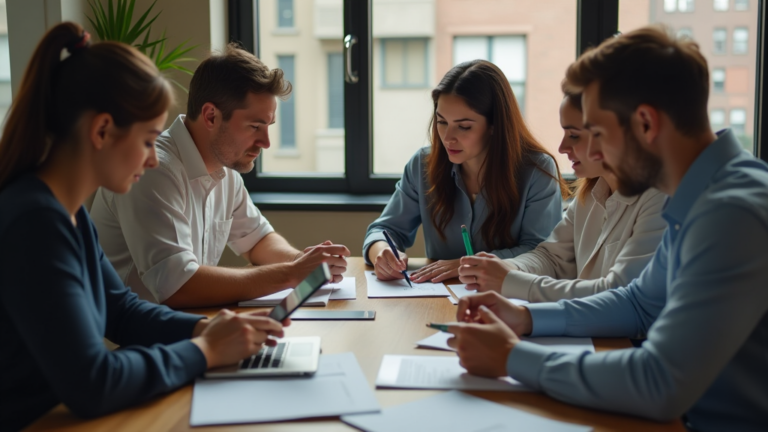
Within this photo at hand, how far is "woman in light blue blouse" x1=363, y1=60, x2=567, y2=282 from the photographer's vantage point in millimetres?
2252

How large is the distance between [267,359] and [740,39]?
302 centimetres

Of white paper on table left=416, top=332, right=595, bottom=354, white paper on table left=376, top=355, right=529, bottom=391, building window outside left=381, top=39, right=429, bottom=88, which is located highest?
building window outside left=381, top=39, right=429, bottom=88

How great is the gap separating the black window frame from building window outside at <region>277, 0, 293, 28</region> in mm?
162

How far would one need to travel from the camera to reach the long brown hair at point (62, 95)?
1.08 m

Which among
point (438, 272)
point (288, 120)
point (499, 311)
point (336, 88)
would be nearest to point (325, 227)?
point (336, 88)

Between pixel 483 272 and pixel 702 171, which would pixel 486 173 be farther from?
pixel 702 171

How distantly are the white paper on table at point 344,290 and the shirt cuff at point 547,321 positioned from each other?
1.71ft

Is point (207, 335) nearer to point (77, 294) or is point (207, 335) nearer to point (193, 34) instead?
point (77, 294)

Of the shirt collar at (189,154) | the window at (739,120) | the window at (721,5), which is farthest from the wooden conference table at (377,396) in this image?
the window at (721,5)

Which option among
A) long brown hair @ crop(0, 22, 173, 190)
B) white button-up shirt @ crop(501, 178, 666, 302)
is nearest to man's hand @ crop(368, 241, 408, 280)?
white button-up shirt @ crop(501, 178, 666, 302)

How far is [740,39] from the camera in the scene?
3.29 m

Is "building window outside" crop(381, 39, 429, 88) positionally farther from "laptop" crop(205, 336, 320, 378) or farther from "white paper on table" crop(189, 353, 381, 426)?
"white paper on table" crop(189, 353, 381, 426)

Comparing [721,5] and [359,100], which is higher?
[721,5]

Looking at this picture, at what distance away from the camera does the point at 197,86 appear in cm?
204
